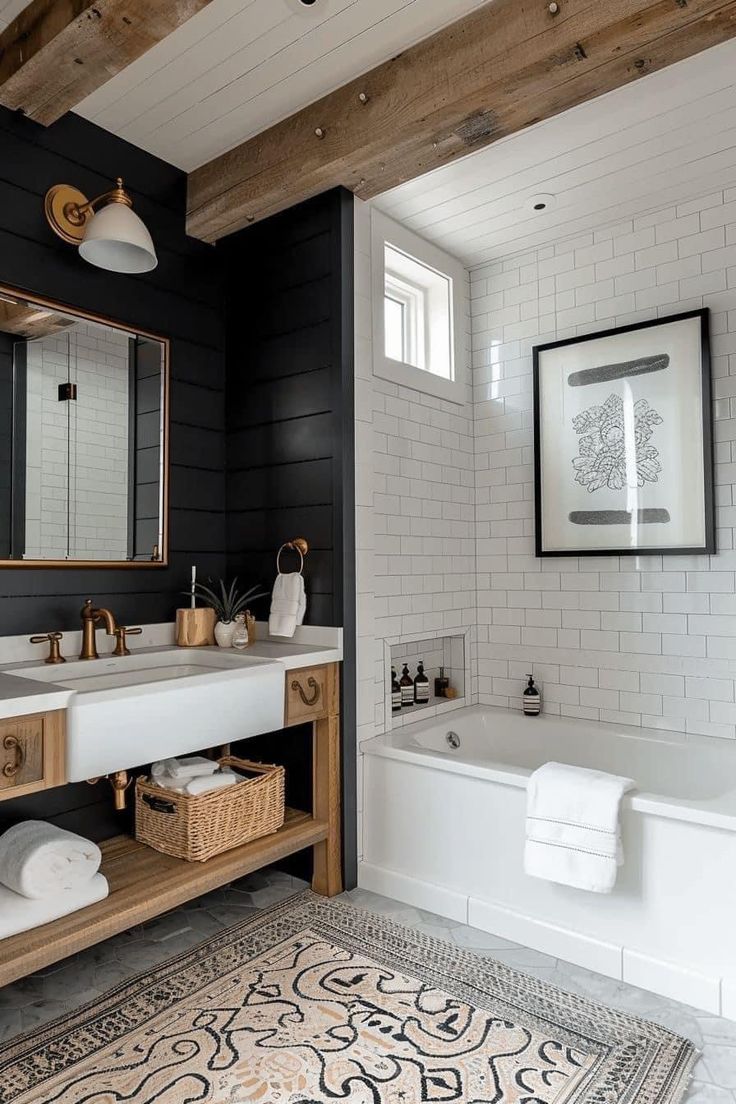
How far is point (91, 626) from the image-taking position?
257 cm

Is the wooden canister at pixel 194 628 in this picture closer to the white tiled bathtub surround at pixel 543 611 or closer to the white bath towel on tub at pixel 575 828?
the white tiled bathtub surround at pixel 543 611

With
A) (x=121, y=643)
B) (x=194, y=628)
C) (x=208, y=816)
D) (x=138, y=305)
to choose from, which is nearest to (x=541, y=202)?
(x=138, y=305)

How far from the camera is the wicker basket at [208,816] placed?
242cm

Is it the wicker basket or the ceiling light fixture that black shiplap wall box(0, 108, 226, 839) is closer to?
the ceiling light fixture

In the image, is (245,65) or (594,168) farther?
(594,168)

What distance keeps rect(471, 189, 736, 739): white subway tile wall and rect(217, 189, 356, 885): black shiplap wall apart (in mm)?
1100

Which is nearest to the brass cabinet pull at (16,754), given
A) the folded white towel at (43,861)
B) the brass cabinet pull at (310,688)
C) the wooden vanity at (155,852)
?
the wooden vanity at (155,852)

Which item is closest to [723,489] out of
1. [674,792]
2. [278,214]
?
[674,792]

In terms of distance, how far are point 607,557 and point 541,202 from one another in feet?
5.15

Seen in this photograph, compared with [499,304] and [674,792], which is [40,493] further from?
[674,792]

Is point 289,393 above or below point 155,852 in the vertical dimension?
above

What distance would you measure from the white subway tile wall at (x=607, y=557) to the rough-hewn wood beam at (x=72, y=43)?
6.97 feet

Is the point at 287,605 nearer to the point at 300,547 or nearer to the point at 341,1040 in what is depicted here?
the point at 300,547

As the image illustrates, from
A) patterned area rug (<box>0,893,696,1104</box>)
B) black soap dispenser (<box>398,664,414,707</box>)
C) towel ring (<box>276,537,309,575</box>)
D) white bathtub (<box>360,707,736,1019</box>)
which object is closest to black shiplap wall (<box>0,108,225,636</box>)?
towel ring (<box>276,537,309,575</box>)
